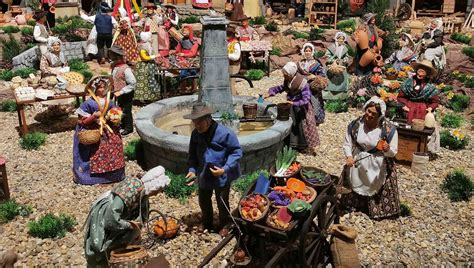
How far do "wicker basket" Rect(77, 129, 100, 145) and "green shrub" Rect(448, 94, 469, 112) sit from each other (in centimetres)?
871

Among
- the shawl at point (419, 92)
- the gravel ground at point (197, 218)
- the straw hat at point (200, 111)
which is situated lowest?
the gravel ground at point (197, 218)

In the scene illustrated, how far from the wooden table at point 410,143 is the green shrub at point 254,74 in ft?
21.7

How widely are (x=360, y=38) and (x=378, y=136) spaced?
6.47 metres

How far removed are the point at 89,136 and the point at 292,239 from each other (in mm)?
3879

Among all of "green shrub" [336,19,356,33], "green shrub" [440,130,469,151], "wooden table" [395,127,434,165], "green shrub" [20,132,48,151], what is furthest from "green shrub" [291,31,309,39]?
"green shrub" [20,132,48,151]

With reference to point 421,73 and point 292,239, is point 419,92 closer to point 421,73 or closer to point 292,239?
point 421,73

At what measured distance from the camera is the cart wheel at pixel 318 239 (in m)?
4.76

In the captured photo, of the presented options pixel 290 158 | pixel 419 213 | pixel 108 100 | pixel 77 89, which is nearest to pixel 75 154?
pixel 108 100

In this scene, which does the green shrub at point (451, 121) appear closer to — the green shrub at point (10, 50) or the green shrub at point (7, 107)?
the green shrub at point (7, 107)

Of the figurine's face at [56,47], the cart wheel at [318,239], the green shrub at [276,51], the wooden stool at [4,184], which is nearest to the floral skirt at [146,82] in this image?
the figurine's face at [56,47]

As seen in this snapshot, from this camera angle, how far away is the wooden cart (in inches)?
177

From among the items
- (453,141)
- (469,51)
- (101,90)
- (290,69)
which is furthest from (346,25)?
(101,90)

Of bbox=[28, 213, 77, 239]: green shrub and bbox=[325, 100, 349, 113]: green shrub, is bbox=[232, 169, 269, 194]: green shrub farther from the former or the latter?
bbox=[325, 100, 349, 113]: green shrub

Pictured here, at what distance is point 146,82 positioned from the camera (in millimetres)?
11125
